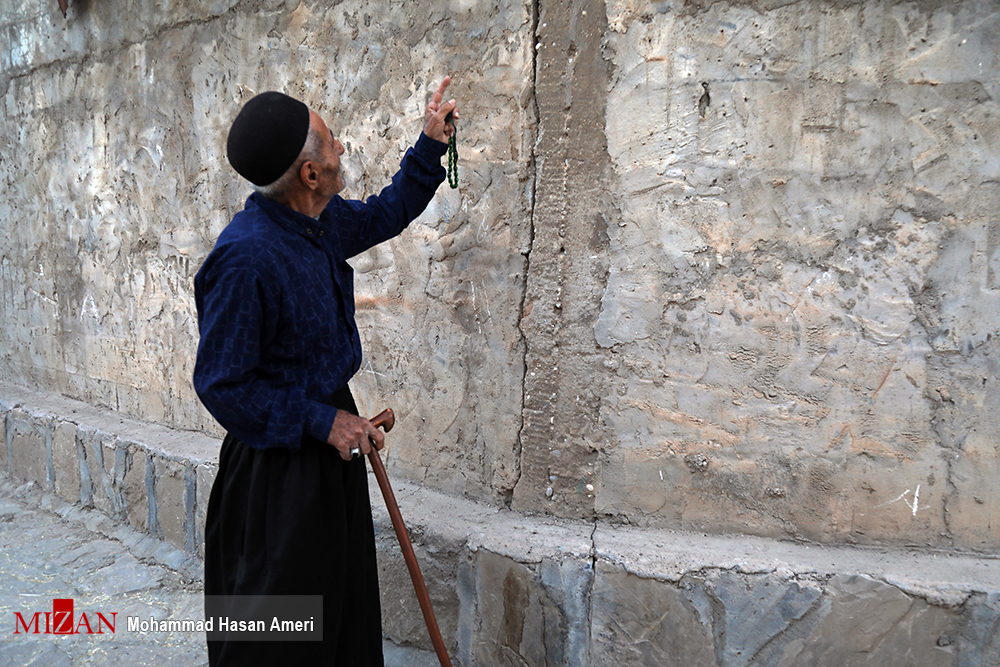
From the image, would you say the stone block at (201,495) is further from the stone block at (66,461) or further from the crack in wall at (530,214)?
the crack in wall at (530,214)

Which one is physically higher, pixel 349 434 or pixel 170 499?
pixel 349 434

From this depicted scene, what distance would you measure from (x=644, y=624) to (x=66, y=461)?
3323 millimetres

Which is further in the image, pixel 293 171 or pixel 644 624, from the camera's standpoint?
pixel 644 624

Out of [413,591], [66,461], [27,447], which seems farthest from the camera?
[27,447]

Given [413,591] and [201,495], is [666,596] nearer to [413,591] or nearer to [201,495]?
[413,591]

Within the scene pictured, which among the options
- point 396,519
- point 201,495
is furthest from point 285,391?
point 201,495

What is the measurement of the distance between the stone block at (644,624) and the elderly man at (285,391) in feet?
2.38

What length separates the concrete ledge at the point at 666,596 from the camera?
190cm

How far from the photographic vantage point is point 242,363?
1580 millimetres

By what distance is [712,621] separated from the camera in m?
2.05

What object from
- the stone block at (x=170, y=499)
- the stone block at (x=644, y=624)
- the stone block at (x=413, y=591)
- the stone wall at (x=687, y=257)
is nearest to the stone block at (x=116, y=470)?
the stone block at (x=170, y=499)

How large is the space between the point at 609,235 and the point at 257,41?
179cm

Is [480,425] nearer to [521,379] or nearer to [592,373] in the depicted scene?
[521,379]

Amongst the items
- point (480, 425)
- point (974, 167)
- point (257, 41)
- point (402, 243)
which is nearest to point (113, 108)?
point (257, 41)
